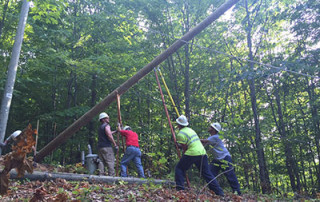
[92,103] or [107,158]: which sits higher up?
[92,103]

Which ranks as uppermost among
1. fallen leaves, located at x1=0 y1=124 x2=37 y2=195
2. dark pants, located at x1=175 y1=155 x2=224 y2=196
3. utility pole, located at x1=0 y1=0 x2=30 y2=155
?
utility pole, located at x1=0 y1=0 x2=30 y2=155

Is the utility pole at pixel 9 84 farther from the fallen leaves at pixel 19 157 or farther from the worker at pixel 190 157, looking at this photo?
the fallen leaves at pixel 19 157

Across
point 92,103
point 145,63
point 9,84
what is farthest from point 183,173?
point 92,103

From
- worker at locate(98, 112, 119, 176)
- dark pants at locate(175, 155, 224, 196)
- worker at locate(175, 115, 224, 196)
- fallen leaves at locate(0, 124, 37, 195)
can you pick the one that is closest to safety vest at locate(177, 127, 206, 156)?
worker at locate(175, 115, 224, 196)

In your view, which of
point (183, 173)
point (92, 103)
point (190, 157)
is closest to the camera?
point (190, 157)

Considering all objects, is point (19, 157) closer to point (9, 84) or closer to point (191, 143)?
point (191, 143)

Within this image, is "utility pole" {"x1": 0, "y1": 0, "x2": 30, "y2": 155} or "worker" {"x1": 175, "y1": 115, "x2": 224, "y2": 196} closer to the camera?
"worker" {"x1": 175, "y1": 115, "x2": 224, "y2": 196}

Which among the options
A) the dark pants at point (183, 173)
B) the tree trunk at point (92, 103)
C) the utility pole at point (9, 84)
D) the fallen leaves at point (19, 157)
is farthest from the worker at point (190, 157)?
the tree trunk at point (92, 103)

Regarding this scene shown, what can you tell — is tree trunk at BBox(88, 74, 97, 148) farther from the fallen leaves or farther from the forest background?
the fallen leaves

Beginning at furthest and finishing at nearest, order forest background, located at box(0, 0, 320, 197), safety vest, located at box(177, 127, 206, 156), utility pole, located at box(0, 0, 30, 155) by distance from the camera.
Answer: forest background, located at box(0, 0, 320, 197) < utility pole, located at box(0, 0, 30, 155) < safety vest, located at box(177, 127, 206, 156)

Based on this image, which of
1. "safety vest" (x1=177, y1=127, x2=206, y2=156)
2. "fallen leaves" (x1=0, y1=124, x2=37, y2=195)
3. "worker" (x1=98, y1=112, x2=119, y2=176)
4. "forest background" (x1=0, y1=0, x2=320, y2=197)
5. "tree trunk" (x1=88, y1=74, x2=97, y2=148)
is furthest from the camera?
"tree trunk" (x1=88, y1=74, x2=97, y2=148)

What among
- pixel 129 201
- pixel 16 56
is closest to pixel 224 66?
pixel 16 56

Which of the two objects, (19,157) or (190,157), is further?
(190,157)

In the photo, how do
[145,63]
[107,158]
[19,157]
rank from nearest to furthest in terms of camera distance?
[19,157] < [107,158] < [145,63]
